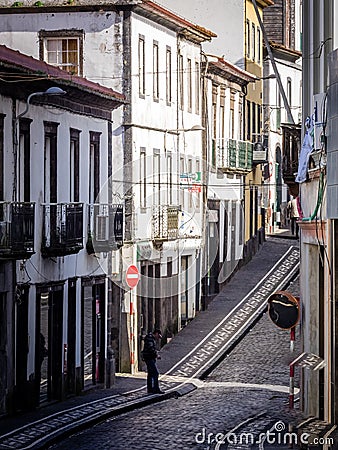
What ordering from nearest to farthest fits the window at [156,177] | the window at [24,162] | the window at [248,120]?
the window at [24,162] < the window at [156,177] < the window at [248,120]

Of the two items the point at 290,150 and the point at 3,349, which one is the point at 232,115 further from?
the point at 3,349

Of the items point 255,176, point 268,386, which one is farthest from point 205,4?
point 268,386

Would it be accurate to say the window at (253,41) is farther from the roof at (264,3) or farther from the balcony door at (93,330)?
the balcony door at (93,330)

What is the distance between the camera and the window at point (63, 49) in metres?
38.8

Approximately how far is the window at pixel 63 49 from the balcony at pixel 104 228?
512 cm

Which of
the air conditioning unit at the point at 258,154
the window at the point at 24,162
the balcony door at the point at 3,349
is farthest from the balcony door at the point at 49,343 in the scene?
the air conditioning unit at the point at 258,154

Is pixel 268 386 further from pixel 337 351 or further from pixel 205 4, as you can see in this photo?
pixel 205 4

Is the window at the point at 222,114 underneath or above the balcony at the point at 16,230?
above

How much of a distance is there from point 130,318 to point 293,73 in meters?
27.3

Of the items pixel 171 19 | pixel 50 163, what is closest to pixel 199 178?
pixel 171 19

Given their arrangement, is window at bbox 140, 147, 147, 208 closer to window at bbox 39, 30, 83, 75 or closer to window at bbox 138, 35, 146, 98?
window at bbox 138, 35, 146, 98

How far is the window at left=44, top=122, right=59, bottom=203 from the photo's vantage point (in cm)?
3084
